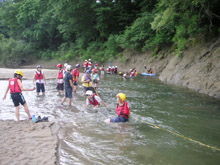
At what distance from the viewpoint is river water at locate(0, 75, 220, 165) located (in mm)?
4957

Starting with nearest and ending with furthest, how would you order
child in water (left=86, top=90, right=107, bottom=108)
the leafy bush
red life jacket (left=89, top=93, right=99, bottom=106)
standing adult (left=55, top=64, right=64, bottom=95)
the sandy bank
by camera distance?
the sandy bank < child in water (left=86, top=90, right=107, bottom=108) < red life jacket (left=89, top=93, right=99, bottom=106) < standing adult (left=55, top=64, right=64, bottom=95) < the leafy bush

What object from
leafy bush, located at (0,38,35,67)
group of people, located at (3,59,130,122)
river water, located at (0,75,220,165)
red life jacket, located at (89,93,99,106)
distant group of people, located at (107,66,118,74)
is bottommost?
river water, located at (0,75,220,165)

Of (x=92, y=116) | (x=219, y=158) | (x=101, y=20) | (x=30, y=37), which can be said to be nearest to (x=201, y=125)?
(x=219, y=158)

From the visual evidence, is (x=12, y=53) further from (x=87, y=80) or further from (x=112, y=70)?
(x=87, y=80)

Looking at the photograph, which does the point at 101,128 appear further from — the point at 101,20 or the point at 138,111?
the point at 101,20

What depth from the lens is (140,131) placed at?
21.8 ft

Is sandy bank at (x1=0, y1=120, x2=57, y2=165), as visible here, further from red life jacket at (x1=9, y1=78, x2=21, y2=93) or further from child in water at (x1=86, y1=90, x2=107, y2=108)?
child in water at (x1=86, y1=90, x2=107, y2=108)

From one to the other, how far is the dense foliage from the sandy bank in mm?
10406

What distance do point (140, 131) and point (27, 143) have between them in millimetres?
3411

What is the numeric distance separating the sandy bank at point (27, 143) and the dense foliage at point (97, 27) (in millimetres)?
10406

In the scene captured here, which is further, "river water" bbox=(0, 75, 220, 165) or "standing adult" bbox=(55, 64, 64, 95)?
"standing adult" bbox=(55, 64, 64, 95)

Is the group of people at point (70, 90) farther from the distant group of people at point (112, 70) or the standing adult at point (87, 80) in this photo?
the distant group of people at point (112, 70)

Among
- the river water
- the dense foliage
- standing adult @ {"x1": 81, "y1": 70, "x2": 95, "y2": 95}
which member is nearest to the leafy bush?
the dense foliage

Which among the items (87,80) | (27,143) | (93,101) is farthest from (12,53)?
(27,143)
